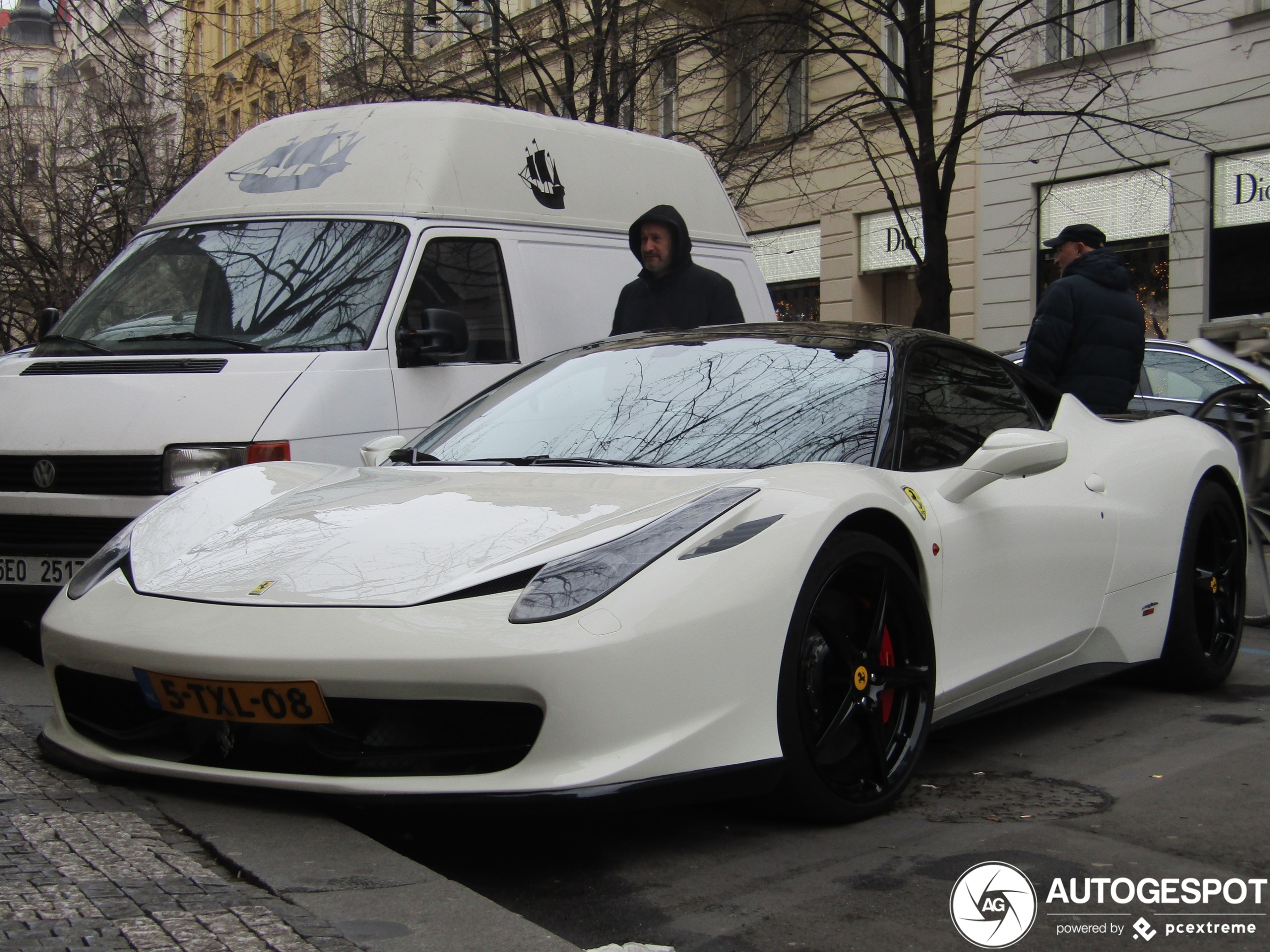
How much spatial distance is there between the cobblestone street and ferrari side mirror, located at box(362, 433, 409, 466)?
1459mm

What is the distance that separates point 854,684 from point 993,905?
73 centimetres

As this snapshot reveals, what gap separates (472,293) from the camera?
22.9 feet

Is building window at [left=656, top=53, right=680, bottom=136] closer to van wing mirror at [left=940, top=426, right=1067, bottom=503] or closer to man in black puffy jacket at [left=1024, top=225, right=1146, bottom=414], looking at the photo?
man in black puffy jacket at [left=1024, top=225, right=1146, bottom=414]

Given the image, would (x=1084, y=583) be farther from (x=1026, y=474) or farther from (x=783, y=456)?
(x=783, y=456)

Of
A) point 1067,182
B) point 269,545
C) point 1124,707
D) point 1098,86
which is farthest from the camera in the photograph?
point 1067,182

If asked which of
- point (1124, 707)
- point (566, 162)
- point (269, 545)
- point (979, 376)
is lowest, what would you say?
point (1124, 707)

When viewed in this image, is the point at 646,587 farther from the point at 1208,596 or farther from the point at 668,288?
the point at 668,288

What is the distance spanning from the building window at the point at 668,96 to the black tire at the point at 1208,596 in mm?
9492

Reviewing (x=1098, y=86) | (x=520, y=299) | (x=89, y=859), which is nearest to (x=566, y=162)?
(x=520, y=299)

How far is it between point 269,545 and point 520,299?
3.69m

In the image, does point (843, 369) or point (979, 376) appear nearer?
point (843, 369)

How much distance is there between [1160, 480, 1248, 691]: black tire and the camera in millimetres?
5156

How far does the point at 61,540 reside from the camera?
18.6 feet

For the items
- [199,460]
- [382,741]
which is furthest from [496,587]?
[199,460]
